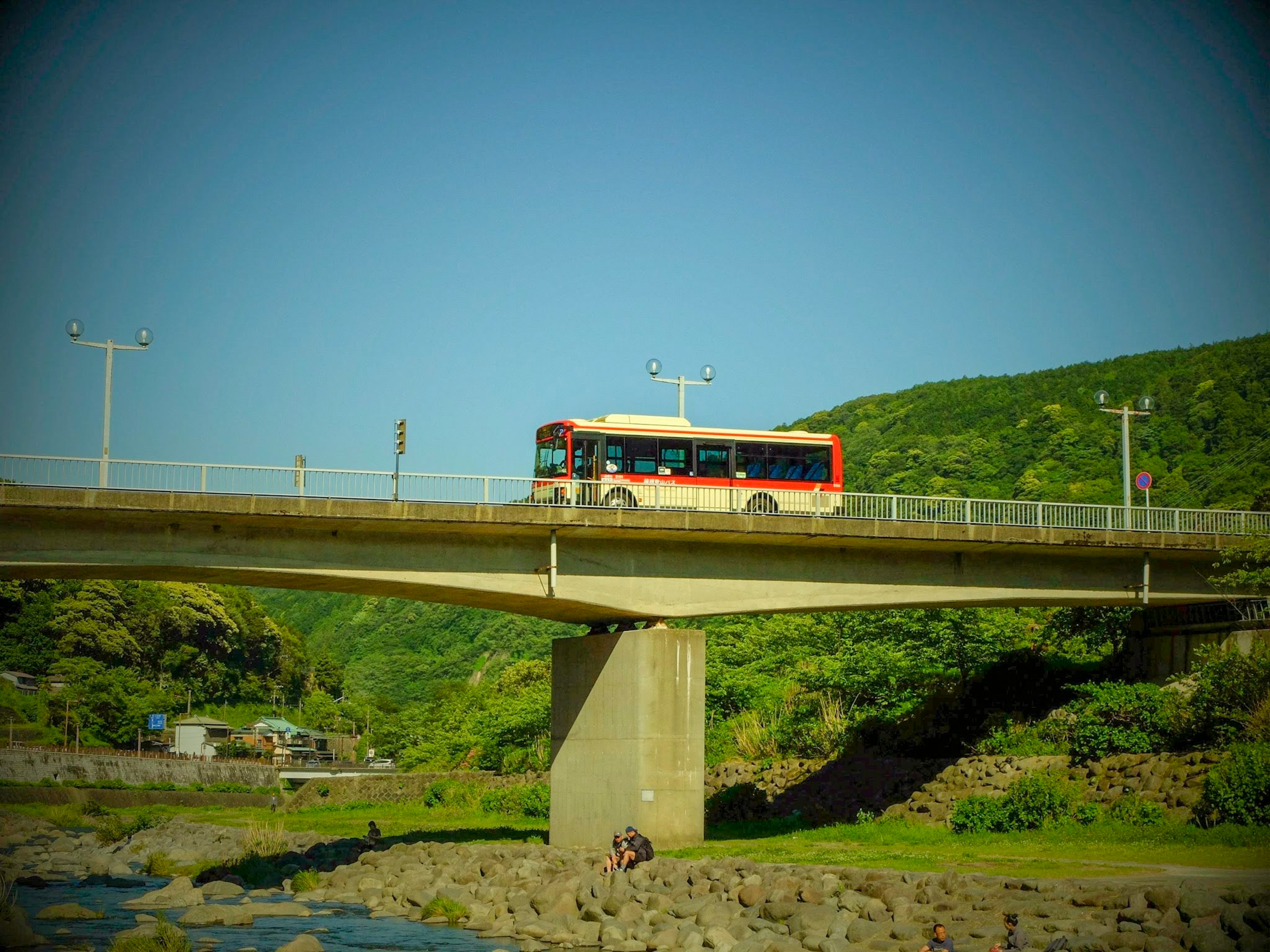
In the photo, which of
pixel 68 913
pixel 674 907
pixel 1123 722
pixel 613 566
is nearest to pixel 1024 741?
pixel 1123 722

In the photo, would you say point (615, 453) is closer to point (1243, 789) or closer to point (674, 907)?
point (674, 907)

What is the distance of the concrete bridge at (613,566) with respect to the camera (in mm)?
31812

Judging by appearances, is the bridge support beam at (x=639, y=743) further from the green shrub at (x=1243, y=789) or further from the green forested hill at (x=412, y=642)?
the green forested hill at (x=412, y=642)

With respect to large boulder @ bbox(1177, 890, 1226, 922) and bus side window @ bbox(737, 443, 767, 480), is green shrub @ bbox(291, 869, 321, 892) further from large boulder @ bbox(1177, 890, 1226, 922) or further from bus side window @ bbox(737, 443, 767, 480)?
large boulder @ bbox(1177, 890, 1226, 922)

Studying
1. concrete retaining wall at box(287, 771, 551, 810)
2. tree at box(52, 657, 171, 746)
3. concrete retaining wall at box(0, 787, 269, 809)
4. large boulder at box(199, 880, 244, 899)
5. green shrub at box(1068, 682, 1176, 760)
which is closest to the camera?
large boulder at box(199, 880, 244, 899)

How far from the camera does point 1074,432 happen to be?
374 feet

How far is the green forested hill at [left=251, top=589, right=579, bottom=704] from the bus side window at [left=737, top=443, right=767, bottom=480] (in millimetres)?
67205

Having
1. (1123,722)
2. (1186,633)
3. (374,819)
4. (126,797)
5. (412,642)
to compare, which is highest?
(1186,633)

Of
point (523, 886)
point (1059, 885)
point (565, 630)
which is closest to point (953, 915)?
point (1059, 885)

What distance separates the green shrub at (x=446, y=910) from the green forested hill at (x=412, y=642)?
249 ft

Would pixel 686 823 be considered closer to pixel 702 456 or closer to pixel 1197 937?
pixel 702 456

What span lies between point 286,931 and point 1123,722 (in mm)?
25012

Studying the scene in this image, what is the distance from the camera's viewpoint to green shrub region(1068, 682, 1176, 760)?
39625mm

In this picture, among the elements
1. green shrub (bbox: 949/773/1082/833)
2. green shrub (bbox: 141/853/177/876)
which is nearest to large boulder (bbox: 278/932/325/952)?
green shrub (bbox: 141/853/177/876)
